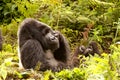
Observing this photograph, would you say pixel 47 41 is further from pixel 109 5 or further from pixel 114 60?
pixel 109 5

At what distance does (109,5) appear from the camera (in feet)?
26.5

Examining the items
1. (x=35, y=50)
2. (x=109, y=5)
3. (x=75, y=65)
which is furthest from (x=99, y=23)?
(x=35, y=50)

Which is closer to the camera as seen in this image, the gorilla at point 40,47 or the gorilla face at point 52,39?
the gorilla at point 40,47

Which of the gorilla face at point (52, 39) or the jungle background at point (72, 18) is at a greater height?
the gorilla face at point (52, 39)

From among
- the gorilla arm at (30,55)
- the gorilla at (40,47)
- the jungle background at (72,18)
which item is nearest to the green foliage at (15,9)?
the jungle background at (72,18)

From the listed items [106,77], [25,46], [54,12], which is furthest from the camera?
[54,12]

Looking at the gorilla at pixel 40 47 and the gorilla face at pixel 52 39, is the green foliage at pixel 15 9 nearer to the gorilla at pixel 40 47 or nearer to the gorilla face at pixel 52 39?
the gorilla at pixel 40 47

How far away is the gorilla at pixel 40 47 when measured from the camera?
512 centimetres

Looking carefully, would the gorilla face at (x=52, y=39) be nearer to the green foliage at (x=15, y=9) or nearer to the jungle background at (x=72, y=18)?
the jungle background at (x=72, y=18)

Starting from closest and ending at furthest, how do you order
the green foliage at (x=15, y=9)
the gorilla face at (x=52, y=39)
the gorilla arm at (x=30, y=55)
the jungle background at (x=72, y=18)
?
the gorilla arm at (x=30, y=55)
the gorilla face at (x=52, y=39)
the jungle background at (x=72, y=18)
the green foliage at (x=15, y=9)

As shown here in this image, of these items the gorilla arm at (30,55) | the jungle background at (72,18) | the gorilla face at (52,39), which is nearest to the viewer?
the gorilla arm at (30,55)

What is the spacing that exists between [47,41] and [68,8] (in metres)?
2.88

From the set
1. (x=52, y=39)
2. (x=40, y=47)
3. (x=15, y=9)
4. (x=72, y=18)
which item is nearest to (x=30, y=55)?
(x=40, y=47)

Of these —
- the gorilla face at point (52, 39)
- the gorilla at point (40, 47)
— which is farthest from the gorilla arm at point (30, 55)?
the gorilla face at point (52, 39)
